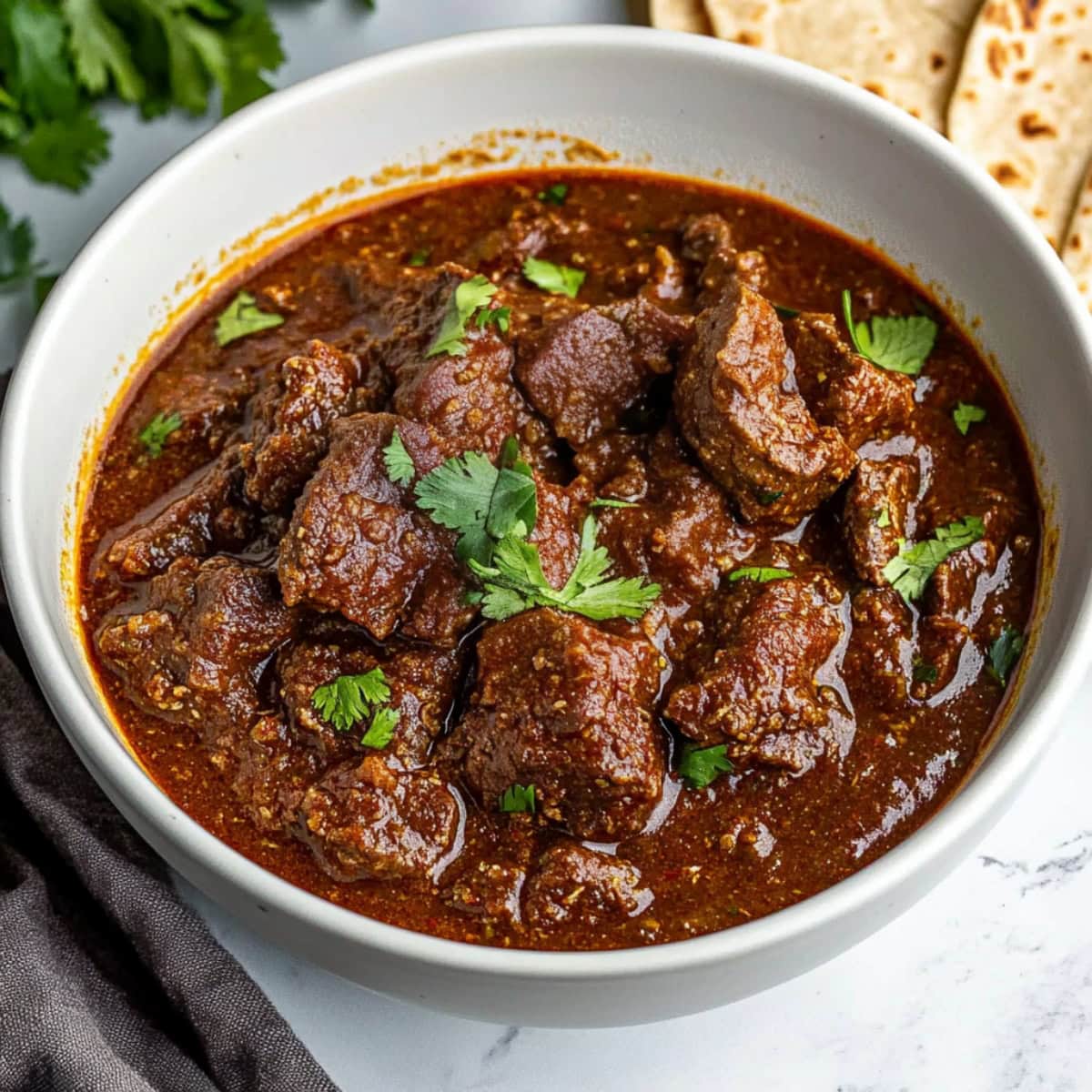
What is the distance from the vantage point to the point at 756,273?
5.21 meters

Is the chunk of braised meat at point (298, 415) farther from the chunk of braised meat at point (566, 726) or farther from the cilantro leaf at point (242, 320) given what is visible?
the chunk of braised meat at point (566, 726)

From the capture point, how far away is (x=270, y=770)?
438cm

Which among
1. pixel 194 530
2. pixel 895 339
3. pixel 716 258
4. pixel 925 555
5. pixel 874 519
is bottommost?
pixel 194 530

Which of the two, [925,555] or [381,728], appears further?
[925,555]

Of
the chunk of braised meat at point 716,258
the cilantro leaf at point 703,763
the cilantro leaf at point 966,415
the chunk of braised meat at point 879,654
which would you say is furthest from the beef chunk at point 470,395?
the cilantro leaf at point 966,415

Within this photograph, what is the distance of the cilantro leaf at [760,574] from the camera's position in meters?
4.46

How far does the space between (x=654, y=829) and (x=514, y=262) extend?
2198 millimetres

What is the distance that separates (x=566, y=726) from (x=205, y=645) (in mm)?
1123

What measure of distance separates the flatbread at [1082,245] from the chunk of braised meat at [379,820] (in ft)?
10.9

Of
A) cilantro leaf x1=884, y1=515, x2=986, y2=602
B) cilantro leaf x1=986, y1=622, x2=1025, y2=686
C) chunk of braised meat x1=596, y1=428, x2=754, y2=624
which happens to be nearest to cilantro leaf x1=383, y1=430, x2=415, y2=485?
chunk of braised meat x1=596, y1=428, x2=754, y2=624

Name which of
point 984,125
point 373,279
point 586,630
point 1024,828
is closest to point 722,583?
point 586,630

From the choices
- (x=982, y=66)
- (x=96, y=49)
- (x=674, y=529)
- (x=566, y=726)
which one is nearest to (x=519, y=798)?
(x=566, y=726)

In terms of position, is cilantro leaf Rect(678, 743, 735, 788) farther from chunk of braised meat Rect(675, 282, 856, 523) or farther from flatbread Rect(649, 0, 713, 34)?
flatbread Rect(649, 0, 713, 34)

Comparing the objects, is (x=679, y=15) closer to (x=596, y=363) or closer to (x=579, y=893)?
(x=596, y=363)
